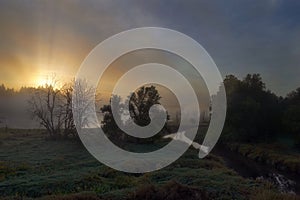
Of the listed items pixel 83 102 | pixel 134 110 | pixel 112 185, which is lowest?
pixel 112 185

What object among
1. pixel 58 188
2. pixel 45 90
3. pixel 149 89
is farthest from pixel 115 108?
pixel 58 188

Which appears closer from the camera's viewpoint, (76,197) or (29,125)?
(76,197)

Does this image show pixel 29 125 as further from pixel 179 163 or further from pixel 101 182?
pixel 101 182

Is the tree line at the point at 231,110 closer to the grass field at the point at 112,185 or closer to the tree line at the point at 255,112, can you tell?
the tree line at the point at 255,112

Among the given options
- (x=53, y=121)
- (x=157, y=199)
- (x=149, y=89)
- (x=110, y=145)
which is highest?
(x=149, y=89)

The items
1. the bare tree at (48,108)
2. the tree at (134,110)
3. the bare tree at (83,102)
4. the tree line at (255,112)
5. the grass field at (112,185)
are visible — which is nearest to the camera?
the grass field at (112,185)

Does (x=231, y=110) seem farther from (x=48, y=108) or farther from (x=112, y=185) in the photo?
(x=112, y=185)

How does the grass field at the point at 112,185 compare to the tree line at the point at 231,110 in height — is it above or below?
below

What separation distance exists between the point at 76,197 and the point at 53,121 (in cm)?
4470

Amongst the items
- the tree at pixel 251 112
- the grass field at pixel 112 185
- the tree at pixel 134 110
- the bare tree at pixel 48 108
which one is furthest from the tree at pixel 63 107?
the tree at pixel 251 112

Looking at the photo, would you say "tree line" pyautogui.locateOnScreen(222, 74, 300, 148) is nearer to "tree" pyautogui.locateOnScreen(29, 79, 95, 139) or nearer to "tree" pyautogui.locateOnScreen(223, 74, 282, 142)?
"tree" pyautogui.locateOnScreen(223, 74, 282, 142)

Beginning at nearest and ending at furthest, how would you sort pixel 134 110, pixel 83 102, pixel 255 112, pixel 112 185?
pixel 112 185 → pixel 134 110 → pixel 83 102 → pixel 255 112

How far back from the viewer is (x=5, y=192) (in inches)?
747

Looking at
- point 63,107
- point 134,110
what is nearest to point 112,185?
point 134,110
